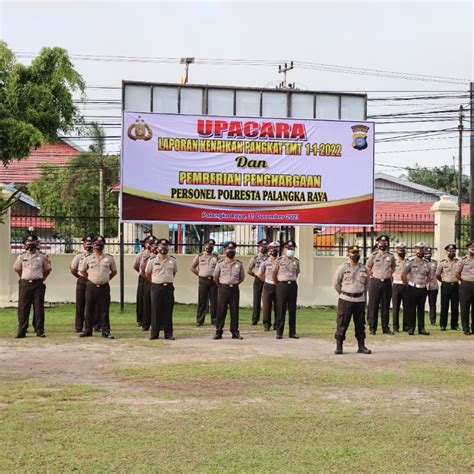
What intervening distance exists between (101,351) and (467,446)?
6538mm

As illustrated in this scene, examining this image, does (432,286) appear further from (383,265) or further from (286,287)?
(286,287)

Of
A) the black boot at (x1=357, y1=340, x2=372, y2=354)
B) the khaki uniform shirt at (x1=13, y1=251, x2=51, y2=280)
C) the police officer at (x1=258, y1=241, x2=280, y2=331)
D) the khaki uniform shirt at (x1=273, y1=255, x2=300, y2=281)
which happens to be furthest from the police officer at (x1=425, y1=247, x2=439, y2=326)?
the khaki uniform shirt at (x1=13, y1=251, x2=51, y2=280)

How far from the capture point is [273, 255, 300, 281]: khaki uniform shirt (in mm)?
13992

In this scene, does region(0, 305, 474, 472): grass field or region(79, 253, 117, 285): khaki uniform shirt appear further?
region(79, 253, 117, 285): khaki uniform shirt

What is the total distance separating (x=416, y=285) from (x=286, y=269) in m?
2.93

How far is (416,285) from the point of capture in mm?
15406

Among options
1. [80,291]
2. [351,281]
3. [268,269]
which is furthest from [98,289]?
[351,281]

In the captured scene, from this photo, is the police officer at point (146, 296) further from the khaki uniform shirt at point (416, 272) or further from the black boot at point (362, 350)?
the khaki uniform shirt at point (416, 272)

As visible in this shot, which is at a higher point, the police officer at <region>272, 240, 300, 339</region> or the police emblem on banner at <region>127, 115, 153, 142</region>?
the police emblem on banner at <region>127, 115, 153, 142</region>

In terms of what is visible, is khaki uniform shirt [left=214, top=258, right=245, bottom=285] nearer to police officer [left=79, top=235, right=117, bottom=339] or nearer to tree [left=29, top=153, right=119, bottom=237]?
police officer [left=79, top=235, right=117, bottom=339]

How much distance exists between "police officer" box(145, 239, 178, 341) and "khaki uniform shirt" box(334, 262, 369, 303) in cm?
300

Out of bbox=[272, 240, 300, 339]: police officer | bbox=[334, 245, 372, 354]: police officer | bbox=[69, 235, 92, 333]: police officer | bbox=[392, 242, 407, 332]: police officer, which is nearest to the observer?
bbox=[334, 245, 372, 354]: police officer

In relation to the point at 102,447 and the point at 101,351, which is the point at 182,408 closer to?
the point at 102,447

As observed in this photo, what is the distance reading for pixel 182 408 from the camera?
25.6ft
